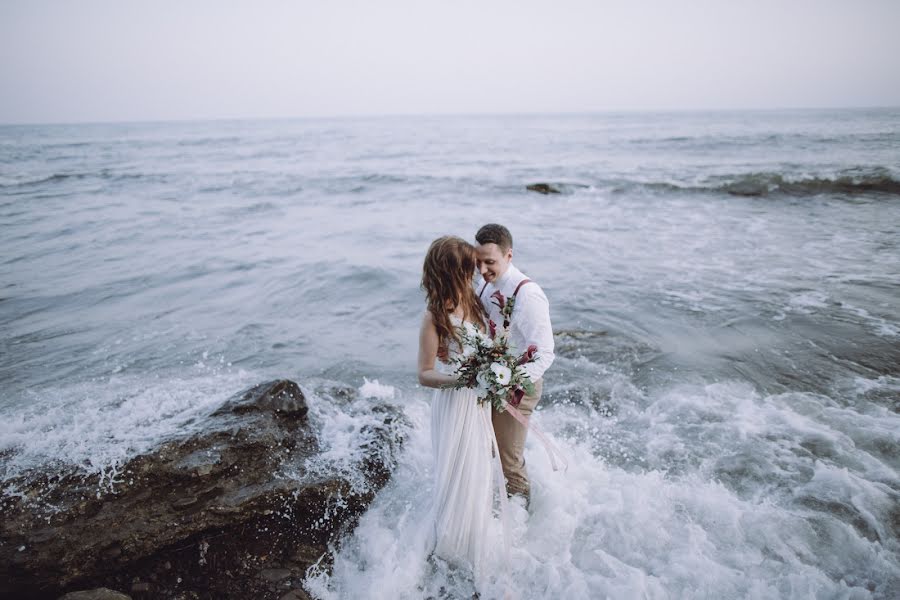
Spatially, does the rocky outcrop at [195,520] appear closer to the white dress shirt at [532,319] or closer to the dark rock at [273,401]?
the dark rock at [273,401]

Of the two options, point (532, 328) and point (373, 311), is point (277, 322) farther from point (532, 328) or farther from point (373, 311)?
point (532, 328)

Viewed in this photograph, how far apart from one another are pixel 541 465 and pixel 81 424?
16.4 ft

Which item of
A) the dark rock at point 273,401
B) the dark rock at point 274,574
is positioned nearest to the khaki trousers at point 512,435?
the dark rock at point 274,574

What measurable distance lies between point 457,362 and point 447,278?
615 millimetres

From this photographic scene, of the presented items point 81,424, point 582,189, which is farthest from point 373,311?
point 582,189

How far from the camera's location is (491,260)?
3.61 m

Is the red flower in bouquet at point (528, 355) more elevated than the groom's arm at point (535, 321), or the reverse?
the groom's arm at point (535, 321)

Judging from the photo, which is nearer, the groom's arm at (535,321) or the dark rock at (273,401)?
the groom's arm at (535,321)

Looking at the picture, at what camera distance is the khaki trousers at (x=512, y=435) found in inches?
159

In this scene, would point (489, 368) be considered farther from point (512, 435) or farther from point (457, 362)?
point (512, 435)

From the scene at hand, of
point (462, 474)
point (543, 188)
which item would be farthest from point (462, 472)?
point (543, 188)

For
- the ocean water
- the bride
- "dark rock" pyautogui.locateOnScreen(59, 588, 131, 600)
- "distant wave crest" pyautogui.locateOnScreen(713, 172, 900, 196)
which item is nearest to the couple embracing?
the bride

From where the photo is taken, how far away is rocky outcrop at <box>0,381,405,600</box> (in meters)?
3.40

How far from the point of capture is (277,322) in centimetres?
959
